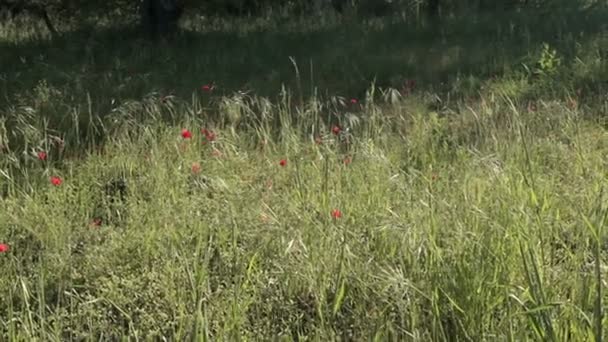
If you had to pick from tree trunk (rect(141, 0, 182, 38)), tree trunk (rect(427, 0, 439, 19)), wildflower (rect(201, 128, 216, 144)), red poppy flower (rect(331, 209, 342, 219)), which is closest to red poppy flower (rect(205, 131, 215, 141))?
wildflower (rect(201, 128, 216, 144))

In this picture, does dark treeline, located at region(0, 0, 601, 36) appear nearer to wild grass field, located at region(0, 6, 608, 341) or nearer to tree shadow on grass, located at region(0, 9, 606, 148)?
tree shadow on grass, located at region(0, 9, 606, 148)

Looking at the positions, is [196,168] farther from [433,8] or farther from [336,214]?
[433,8]

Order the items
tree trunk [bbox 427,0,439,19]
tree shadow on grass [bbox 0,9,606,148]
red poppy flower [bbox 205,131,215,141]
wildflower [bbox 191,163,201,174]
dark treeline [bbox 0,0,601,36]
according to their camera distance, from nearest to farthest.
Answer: wildflower [bbox 191,163,201,174]
red poppy flower [bbox 205,131,215,141]
tree shadow on grass [bbox 0,9,606,148]
dark treeline [bbox 0,0,601,36]
tree trunk [bbox 427,0,439,19]

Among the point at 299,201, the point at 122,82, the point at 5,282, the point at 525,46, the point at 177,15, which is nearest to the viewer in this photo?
the point at 5,282

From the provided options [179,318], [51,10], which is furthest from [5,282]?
[51,10]

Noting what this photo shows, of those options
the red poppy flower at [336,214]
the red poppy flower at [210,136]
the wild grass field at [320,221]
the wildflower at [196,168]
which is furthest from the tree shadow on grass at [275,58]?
the red poppy flower at [336,214]

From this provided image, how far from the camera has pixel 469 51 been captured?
7805 mm

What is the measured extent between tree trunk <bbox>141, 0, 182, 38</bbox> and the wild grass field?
3.14 metres

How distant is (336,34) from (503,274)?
692cm

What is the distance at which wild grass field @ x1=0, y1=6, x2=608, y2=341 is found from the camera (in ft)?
7.98

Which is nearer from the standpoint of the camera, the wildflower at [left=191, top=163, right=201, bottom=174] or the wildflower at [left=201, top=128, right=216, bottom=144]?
the wildflower at [left=191, top=163, right=201, bottom=174]

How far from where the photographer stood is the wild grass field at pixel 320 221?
7.98 feet

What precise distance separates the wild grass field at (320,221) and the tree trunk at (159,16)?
3.14m

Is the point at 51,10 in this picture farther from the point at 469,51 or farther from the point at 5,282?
the point at 5,282
